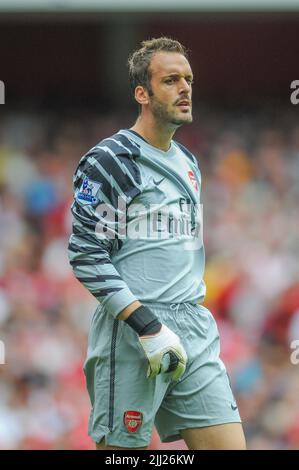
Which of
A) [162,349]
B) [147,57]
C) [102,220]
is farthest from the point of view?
[147,57]

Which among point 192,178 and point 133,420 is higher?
point 192,178

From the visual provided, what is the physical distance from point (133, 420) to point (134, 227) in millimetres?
795

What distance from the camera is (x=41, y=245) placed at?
12.0 metres

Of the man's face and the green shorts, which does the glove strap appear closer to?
the green shorts

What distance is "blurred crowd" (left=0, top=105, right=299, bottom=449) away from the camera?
928cm

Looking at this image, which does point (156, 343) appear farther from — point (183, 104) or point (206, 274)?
point (206, 274)

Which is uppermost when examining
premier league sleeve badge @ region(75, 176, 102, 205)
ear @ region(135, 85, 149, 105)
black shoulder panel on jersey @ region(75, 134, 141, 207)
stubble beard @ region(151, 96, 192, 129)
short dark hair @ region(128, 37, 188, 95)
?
Answer: short dark hair @ region(128, 37, 188, 95)

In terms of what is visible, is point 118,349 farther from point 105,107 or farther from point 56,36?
point 56,36

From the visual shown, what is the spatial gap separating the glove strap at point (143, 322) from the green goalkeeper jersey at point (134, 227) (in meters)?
0.06

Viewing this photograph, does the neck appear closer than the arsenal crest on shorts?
No

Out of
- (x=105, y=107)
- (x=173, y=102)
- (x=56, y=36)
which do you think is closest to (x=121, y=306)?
(x=173, y=102)

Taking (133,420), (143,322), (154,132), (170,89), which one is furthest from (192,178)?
(133,420)

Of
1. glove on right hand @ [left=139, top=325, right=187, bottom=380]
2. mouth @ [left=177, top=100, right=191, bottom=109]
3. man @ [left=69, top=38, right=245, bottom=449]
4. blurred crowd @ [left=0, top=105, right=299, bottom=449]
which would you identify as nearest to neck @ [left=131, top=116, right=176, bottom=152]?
man @ [left=69, top=38, right=245, bottom=449]

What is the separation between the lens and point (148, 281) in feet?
15.1
